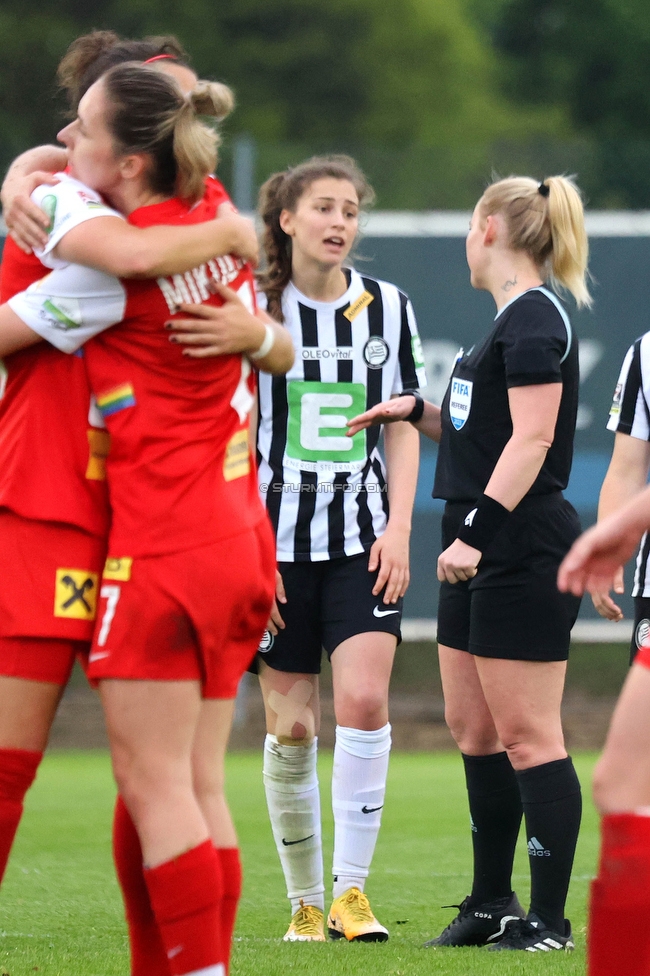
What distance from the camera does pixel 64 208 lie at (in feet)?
9.32

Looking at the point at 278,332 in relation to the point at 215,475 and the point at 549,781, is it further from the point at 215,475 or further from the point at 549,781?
the point at 549,781

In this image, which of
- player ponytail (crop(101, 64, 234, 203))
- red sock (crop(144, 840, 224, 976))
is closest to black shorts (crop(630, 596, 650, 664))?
red sock (crop(144, 840, 224, 976))

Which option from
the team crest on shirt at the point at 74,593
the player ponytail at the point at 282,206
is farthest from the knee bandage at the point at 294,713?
the team crest on shirt at the point at 74,593

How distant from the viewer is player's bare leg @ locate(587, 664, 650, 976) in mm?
2557

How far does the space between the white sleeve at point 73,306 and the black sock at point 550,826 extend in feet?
6.51

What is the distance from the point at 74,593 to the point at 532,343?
5.69ft

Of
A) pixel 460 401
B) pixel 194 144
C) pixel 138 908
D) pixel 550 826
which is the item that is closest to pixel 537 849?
pixel 550 826

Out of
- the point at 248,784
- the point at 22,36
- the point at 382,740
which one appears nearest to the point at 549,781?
the point at 382,740

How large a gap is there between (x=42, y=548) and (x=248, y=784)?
616cm

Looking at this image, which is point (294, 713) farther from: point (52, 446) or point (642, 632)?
point (52, 446)

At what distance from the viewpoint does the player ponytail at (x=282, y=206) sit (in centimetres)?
486

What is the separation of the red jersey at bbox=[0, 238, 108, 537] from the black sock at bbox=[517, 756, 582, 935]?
175 centimetres

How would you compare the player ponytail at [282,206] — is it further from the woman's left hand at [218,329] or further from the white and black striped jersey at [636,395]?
the woman's left hand at [218,329]

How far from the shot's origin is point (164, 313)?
112 inches
